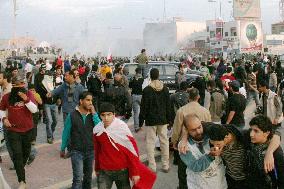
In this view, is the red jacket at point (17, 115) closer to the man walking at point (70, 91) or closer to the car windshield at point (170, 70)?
the man walking at point (70, 91)

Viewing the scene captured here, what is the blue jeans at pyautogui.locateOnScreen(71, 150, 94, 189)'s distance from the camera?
6664 millimetres

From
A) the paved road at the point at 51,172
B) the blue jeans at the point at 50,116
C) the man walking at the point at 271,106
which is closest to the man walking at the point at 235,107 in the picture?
the man walking at the point at 271,106

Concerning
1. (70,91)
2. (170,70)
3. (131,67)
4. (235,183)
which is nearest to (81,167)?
(235,183)

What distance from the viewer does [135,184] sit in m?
5.41

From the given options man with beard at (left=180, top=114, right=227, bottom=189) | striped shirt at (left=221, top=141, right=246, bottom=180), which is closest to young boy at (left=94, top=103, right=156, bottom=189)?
man with beard at (left=180, top=114, right=227, bottom=189)

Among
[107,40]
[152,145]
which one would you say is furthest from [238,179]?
[107,40]

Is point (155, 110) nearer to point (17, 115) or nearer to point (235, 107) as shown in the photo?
point (235, 107)

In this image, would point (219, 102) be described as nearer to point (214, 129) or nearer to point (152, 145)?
point (152, 145)

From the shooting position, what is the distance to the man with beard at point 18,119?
301 inches

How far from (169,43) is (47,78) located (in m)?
160

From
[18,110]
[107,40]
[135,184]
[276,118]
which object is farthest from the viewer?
[107,40]

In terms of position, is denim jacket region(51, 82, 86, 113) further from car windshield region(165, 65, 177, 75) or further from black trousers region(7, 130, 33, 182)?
car windshield region(165, 65, 177, 75)

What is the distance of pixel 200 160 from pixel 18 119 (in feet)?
13.4

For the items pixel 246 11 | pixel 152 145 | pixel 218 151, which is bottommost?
pixel 152 145
